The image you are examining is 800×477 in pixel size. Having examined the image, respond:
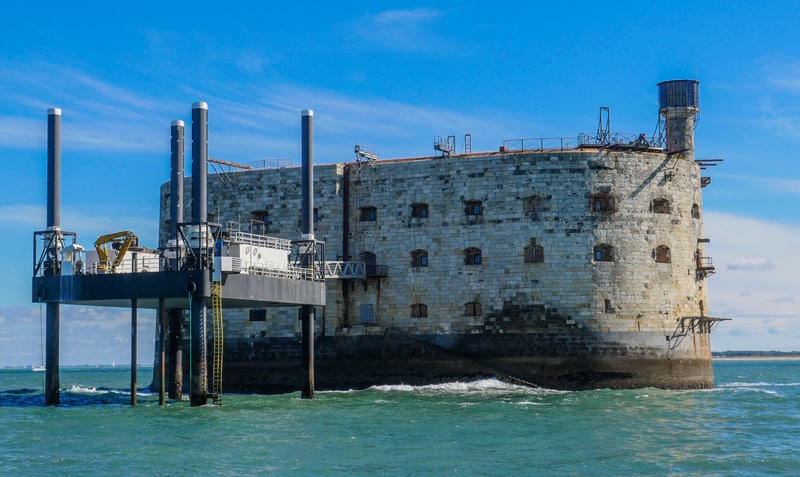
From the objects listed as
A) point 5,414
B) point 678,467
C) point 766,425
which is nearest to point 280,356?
point 5,414

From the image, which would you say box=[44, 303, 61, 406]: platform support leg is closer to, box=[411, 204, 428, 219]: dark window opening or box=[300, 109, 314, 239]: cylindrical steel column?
box=[300, 109, 314, 239]: cylindrical steel column

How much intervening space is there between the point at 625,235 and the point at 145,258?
18670 mm

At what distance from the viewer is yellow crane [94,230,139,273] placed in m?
35.9

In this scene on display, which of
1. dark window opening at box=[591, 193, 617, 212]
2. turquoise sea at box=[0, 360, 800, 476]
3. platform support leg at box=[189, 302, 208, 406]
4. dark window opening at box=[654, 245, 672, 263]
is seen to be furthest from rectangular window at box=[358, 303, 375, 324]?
dark window opening at box=[654, 245, 672, 263]

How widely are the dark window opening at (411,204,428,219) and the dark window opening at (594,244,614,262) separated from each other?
6976 mm

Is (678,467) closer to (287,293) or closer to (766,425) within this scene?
(766,425)

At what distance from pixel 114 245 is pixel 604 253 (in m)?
18.7

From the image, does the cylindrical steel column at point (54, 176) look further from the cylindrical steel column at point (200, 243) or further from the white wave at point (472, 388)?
the white wave at point (472, 388)

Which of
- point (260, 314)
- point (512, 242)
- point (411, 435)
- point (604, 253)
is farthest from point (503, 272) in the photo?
point (411, 435)

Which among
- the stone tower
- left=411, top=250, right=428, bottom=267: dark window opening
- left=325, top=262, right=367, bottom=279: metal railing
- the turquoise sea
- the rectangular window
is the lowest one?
the turquoise sea

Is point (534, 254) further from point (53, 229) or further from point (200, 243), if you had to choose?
point (53, 229)

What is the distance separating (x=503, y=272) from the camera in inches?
1698

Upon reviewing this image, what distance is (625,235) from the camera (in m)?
43.2

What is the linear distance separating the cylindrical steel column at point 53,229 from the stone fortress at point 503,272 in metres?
10.3
